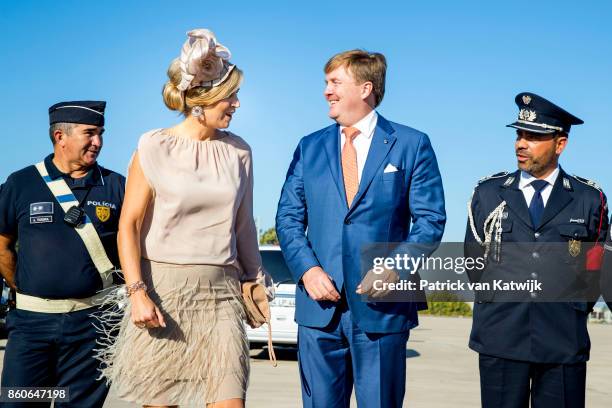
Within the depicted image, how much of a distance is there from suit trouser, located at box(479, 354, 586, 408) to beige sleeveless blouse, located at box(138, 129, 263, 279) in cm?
177

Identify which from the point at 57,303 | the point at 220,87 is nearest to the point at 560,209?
the point at 220,87

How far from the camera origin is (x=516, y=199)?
17.7ft

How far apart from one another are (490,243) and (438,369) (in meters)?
8.91

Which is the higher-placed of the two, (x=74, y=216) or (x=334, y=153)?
(x=334, y=153)

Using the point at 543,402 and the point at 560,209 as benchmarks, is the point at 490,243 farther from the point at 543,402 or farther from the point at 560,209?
the point at 543,402

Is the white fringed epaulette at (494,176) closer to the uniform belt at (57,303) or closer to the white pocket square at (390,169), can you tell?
the white pocket square at (390,169)

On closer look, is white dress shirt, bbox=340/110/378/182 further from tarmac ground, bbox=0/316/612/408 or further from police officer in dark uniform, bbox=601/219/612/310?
tarmac ground, bbox=0/316/612/408

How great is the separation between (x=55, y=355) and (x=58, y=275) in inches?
19.1

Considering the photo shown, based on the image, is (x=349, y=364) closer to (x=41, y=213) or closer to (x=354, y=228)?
(x=354, y=228)

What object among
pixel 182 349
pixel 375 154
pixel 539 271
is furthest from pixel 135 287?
pixel 539 271

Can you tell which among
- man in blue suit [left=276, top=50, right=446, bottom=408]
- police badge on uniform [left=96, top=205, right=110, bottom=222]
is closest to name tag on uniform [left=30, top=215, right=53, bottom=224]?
police badge on uniform [left=96, top=205, right=110, bottom=222]

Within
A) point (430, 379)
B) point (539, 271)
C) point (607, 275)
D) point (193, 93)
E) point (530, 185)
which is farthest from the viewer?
point (430, 379)

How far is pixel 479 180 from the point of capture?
573cm

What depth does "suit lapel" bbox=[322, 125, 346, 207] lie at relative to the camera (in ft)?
16.0
